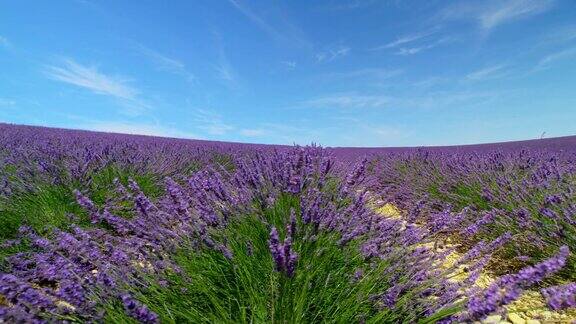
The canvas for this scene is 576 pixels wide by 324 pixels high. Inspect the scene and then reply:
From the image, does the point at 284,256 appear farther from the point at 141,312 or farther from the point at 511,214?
the point at 511,214

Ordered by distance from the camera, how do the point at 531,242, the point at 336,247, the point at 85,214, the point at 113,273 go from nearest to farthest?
1. the point at 113,273
2. the point at 336,247
3. the point at 531,242
4. the point at 85,214

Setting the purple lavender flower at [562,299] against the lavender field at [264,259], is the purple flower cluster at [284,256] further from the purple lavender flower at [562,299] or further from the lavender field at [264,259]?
the purple lavender flower at [562,299]

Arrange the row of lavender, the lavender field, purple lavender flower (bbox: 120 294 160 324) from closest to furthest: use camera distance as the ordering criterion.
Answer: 1. purple lavender flower (bbox: 120 294 160 324)
2. the lavender field
3. the row of lavender

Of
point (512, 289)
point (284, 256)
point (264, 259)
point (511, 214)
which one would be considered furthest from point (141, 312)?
point (511, 214)

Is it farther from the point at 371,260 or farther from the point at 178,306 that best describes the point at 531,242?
the point at 178,306

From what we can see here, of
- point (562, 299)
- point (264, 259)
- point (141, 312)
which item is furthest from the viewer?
point (264, 259)

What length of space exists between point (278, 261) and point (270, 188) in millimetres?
1519

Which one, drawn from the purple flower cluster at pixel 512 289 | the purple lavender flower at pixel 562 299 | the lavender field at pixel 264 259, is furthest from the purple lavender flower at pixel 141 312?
the purple lavender flower at pixel 562 299

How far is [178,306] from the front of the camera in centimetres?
151

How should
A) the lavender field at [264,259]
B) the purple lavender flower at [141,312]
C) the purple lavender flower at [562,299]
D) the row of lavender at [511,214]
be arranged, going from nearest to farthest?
the purple lavender flower at [562,299]
the purple lavender flower at [141,312]
the lavender field at [264,259]
the row of lavender at [511,214]

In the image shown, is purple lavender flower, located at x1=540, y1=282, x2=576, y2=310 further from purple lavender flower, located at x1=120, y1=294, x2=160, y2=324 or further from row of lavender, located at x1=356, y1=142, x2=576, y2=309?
purple lavender flower, located at x1=120, y1=294, x2=160, y2=324

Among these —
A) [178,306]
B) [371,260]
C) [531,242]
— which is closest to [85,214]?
[178,306]

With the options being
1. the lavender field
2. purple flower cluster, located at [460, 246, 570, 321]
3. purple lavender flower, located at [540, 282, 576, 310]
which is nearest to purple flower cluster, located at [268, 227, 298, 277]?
the lavender field

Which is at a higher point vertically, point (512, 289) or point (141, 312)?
point (512, 289)
